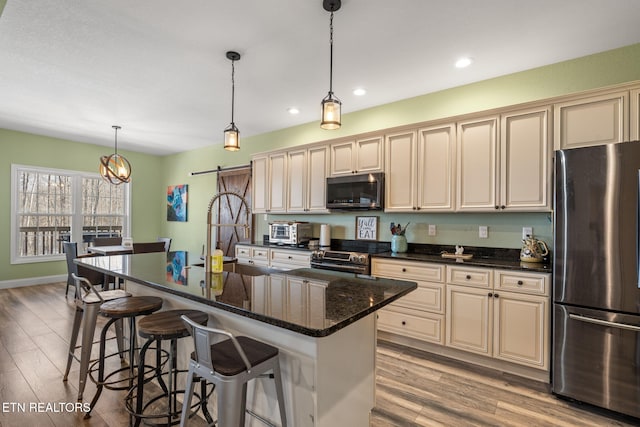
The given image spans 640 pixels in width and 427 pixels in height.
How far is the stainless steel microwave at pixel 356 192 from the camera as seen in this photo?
11.6ft

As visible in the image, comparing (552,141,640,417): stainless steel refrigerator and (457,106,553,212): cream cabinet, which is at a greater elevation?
(457,106,553,212): cream cabinet

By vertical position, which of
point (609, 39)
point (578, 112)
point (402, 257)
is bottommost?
point (402, 257)

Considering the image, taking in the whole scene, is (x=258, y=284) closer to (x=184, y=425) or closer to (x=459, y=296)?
(x=184, y=425)

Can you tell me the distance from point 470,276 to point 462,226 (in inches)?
29.5

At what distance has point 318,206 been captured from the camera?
416 centimetres

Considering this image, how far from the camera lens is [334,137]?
438cm

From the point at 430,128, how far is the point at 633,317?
2169 mm

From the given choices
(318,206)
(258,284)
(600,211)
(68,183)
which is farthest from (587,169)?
(68,183)

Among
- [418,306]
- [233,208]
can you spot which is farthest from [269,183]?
[418,306]

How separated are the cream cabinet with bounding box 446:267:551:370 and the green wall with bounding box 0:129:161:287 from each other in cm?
668

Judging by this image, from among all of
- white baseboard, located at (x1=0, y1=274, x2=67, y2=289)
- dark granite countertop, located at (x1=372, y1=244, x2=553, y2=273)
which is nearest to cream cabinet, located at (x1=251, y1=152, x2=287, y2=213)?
dark granite countertop, located at (x1=372, y1=244, x2=553, y2=273)

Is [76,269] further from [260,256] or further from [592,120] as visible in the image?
[592,120]

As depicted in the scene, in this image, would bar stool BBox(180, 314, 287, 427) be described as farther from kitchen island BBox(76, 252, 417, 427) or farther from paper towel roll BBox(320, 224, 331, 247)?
paper towel roll BBox(320, 224, 331, 247)

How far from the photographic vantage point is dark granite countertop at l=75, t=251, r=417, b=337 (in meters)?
1.21
